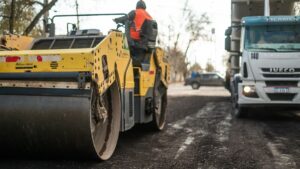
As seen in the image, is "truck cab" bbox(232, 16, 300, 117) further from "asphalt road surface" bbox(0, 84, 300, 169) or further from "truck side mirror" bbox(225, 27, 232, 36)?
"asphalt road surface" bbox(0, 84, 300, 169)

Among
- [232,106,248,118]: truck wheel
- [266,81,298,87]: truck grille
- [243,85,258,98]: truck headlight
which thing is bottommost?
[232,106,248,118]: truck wheel

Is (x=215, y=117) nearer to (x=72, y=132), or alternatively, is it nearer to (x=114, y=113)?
(x=114, y=113)

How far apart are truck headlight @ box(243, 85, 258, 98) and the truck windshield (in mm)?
937

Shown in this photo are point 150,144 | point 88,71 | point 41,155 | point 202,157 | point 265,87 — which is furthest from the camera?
point 265,87

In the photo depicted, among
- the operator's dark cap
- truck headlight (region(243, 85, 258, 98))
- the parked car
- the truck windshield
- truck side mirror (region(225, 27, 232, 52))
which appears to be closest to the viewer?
the operator's dark cap

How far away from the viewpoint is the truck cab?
434 inches

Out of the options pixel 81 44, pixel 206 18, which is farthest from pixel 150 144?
pixel 206 18

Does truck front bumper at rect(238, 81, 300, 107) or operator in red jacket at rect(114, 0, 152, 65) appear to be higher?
operator in red jacket at rect(114, 0, 152, 65)

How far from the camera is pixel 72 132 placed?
213 inches

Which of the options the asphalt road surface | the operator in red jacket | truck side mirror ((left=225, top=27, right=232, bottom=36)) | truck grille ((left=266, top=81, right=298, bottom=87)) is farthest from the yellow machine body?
truck side mirror ((left=225, top=27, right=232, bottom=36))

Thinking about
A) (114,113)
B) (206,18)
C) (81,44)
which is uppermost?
(206,18)

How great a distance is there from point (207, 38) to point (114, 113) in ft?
200

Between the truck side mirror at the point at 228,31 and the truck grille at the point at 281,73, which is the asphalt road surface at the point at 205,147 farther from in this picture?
the truck side mirror at the point at 228,31

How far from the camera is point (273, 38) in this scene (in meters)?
11.3
